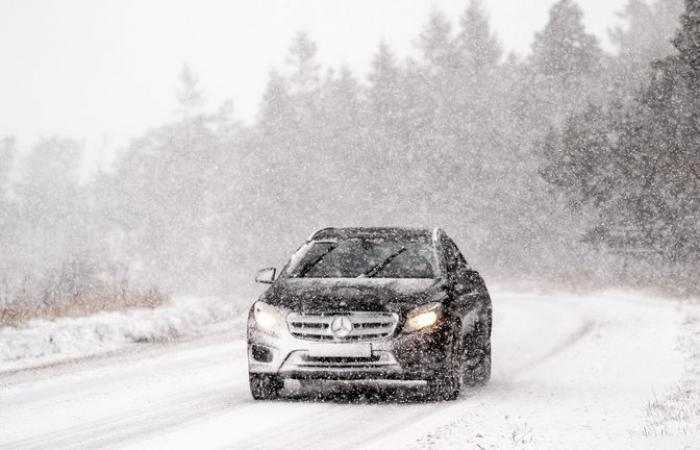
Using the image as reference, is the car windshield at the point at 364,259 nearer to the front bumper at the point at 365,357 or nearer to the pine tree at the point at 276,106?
the front bumper at the point at 365,357

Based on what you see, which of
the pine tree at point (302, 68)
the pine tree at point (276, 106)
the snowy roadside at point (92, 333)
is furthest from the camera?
the pine tree at point (302, 68)

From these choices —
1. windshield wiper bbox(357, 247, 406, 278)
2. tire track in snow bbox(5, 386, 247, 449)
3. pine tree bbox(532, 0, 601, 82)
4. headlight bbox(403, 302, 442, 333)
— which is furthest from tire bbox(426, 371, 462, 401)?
pine tree bbox(532, 0, 601, 82)

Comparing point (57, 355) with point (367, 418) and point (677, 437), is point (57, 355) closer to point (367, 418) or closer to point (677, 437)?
point (367, 418)

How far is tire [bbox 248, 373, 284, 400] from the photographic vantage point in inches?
384

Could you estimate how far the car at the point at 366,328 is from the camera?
9.34 m

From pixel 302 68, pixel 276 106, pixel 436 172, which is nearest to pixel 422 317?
pixel 436 172

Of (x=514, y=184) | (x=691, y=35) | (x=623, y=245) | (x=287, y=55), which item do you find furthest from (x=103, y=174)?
(x=691, y=35)

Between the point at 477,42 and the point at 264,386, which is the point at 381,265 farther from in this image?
the point at 477,42

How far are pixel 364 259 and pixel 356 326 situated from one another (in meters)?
1.59

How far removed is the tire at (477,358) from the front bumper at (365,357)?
1.05m

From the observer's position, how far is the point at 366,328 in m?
9.38

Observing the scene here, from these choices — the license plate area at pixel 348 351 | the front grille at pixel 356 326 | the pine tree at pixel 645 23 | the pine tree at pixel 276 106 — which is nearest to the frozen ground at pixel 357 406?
the license plate area at pixel 348 351

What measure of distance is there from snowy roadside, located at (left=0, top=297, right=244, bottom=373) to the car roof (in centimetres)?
487

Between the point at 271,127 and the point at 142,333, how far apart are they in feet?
163
